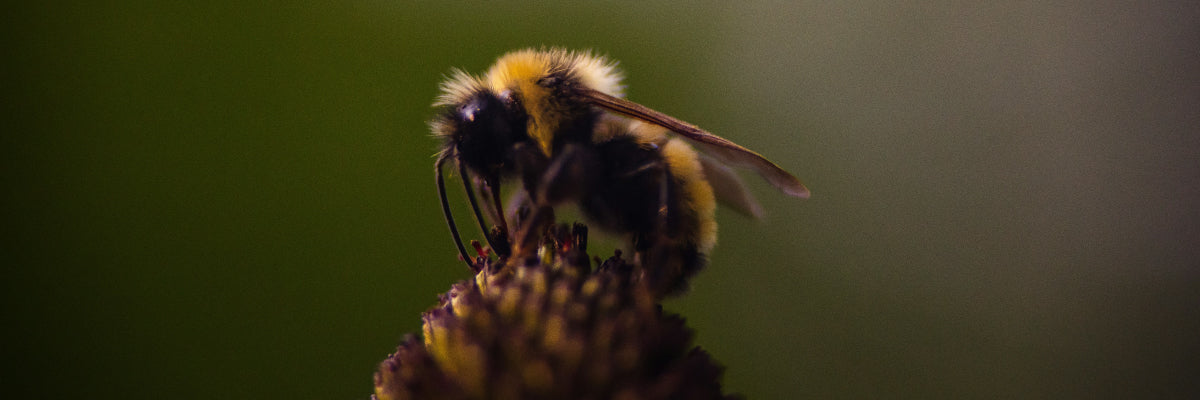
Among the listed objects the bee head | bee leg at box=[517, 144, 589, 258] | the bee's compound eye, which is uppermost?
the bee's compound eye

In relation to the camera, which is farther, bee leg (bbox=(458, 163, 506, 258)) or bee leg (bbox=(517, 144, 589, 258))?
bee leg (bbox=(458, 163, 506, 258))

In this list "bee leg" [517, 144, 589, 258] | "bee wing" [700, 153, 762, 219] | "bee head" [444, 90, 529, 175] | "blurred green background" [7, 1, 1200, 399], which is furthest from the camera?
"blurred green background" [7, 1, 1200, 399]

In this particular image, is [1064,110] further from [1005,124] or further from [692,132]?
[692,132]

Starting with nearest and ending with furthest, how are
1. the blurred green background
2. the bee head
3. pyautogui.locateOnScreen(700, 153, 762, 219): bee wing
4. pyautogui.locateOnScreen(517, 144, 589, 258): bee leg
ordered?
1. pyautogui.locateOnScreen(517, 144, 589, 258): bee leg
2. the bee head
3. pyautogui.locateOnScreen(700, 153, 762, 219): bee wing
4. the blurred green background

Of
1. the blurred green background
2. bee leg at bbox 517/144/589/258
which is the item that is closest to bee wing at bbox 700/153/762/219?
bee leg at bbox 517/144/589/258

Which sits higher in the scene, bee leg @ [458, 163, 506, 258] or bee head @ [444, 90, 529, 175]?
bee head @ [444, 90, 529, 175]

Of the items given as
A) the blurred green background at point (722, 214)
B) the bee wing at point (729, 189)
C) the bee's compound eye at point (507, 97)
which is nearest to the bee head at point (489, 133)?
the bee's compound eye at point (507, 97)

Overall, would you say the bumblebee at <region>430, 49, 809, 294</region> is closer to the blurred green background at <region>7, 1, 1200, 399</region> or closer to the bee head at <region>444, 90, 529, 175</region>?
the bee head at <region>444, 90, 529, 175</region>

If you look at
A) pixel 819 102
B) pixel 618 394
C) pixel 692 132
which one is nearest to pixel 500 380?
pixel 618 394
